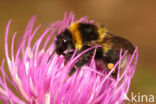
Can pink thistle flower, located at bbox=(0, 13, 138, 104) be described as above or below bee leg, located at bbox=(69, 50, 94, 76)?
below

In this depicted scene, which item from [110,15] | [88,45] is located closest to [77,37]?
[88,45]

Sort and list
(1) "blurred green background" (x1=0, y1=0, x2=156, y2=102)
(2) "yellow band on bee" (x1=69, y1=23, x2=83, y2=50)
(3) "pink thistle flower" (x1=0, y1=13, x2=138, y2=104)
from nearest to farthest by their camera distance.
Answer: (3) "pink thistle flower" (x1=0, y1=13, x2=138, y2=104) → (2) "yellow band on bee" (x1=69, y1=23, x2=83, y2=50) → (1) "blurred green background" (x1=0, y1=0, x2=156, y2=102)

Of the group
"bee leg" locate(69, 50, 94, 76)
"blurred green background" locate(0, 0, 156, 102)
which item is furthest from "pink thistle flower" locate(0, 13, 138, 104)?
"blurred green background" locate(0, 0, 156, 102)

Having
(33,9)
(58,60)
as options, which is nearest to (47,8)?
(33,9)

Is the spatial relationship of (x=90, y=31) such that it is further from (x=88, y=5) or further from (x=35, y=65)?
(x=88, y=5)

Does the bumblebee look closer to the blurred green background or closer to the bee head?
the bee head

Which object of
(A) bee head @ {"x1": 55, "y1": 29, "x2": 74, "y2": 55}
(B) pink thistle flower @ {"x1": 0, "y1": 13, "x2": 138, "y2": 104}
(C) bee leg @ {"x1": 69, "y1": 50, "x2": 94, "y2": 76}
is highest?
(A) bee head @ {"x1": 55, "y1": 29, "x2": 74, "y2": 55}
